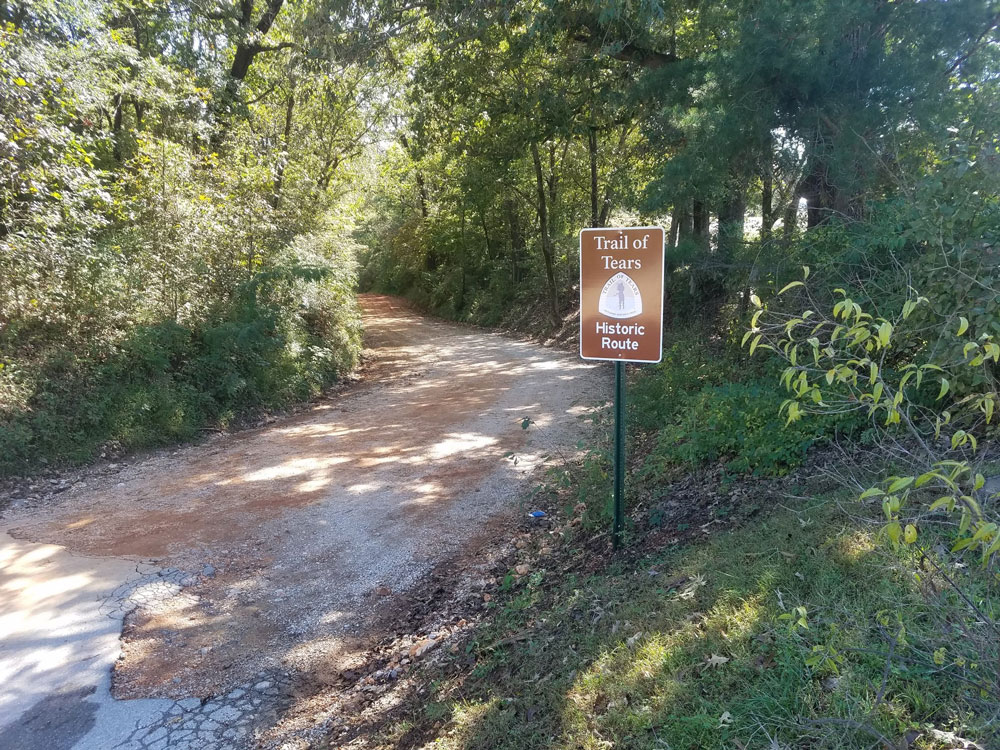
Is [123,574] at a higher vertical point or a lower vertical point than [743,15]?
lower

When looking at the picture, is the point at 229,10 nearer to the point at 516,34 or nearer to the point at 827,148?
the point at 516,34

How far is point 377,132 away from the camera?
1988 centimetres

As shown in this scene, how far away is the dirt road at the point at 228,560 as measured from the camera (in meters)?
3.88

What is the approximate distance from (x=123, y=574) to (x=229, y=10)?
42.4 feet

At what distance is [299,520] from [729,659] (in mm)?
4799

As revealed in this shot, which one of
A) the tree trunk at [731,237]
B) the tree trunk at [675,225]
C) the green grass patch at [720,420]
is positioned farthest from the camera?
the tree trunk at [675,225]

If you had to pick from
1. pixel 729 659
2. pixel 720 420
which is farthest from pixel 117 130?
pixel 729 659

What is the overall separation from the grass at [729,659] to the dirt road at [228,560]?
4.17 ft

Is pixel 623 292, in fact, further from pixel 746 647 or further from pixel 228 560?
pixel 228 560

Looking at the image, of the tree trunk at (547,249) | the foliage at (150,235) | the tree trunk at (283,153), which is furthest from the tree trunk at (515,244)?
the foliage at (150,235)

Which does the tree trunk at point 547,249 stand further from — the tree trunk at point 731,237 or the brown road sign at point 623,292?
the brown road sign at point 623,292

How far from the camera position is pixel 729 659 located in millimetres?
3033

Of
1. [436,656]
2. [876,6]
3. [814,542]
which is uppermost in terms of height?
[876,6]

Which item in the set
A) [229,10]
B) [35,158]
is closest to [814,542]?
[35,158]
